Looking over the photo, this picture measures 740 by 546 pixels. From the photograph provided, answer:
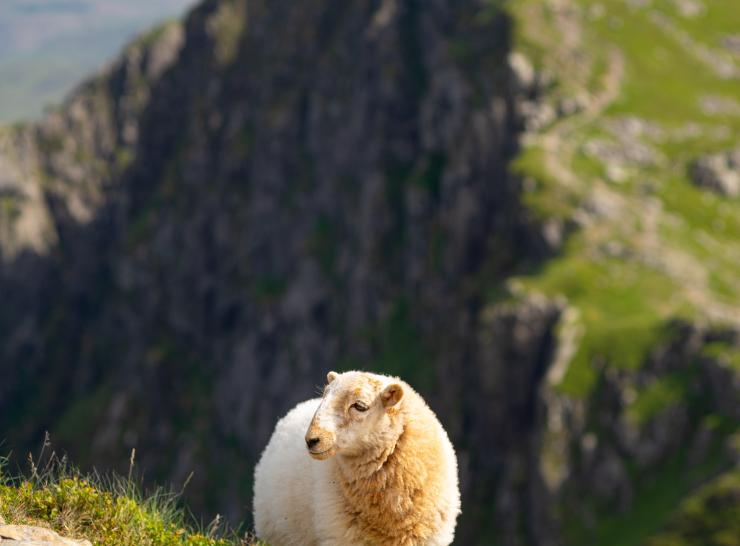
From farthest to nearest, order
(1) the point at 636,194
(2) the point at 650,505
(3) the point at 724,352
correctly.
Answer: (1) the point at 636,194
(3) the point at 724,352
(2) the point at 650,505

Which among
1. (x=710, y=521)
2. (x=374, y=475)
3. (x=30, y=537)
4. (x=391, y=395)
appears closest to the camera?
(x=30, y=537)

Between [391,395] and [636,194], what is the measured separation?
354 feet

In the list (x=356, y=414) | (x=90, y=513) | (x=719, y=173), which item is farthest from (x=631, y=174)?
(x=90, y=513)

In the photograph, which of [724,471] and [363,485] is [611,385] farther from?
[363,485]

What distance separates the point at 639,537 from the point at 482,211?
95.4m

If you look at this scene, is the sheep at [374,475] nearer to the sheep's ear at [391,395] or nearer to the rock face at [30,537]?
the sheep's ear at [391,395]

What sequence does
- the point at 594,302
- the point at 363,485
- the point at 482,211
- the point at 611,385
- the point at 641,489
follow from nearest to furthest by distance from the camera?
the point at 363,485 < the point at 641,489 < the point at 611,385 < the point at 594,302 < the point at 482,211

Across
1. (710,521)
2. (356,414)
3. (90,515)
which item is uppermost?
(356,414)

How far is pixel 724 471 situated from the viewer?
237ft

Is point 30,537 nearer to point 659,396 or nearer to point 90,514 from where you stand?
point 90,514

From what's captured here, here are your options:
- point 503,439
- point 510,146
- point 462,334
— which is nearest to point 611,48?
point 510,146

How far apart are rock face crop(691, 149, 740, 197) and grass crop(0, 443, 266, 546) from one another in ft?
383

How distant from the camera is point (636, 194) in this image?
11806cm

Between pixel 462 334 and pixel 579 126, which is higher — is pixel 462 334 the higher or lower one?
the lower one
